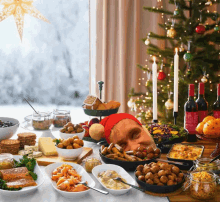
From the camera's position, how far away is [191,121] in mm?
1756

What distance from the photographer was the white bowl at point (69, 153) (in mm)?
1419

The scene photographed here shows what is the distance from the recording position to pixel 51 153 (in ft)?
4.98

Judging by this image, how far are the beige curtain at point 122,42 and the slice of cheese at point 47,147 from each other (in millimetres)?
→ 2446

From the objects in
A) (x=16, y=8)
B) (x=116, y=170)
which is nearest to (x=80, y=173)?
(x=116, y=170)

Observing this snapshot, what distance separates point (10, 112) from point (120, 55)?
2286 millimetres

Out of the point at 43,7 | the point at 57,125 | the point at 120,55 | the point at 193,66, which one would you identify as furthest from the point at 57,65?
the point at 57,125

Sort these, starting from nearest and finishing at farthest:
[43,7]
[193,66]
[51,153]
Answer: [51,153] < [193,66] < [43,7]

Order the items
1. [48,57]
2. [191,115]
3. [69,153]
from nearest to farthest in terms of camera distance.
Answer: [69,153] < [191,115] < [48,57]

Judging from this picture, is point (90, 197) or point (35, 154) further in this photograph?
point (35, 154)

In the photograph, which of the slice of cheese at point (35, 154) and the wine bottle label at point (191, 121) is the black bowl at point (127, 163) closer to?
the slice of cheese at point (35, 154)

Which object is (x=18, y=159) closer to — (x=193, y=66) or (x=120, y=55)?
(x=193, y=66)

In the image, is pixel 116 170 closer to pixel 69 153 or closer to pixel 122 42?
pixel 69 153

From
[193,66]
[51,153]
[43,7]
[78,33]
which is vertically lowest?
[51,153]

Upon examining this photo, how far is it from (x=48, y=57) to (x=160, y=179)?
4.15 metres
